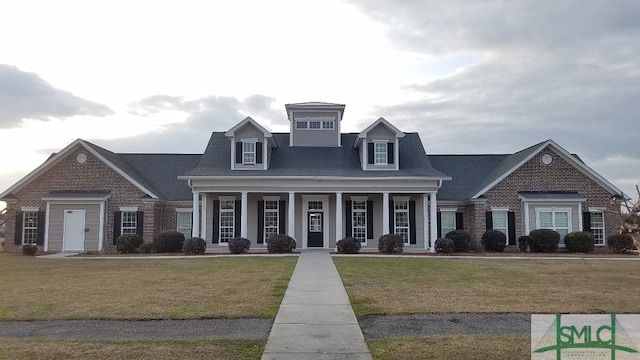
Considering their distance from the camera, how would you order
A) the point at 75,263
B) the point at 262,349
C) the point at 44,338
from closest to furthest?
the point at 262,349, the point at 44,338, the point at 75,263

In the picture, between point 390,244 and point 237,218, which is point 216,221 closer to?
point 237,218

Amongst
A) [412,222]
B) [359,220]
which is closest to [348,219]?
[359,220]

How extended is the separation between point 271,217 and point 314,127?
589 centimetres

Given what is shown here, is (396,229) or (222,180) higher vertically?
(222,180)

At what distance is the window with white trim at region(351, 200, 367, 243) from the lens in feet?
89.8

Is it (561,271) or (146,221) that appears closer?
(561,271)

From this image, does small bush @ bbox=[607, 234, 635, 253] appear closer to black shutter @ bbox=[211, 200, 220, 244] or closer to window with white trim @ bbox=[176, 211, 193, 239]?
black shutter @ bbox=[211, 200, 220, 244]

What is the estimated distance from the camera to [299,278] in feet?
48.5

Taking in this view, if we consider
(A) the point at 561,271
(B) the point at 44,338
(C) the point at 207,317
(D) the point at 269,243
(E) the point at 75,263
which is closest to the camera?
(B) the point at 44,338

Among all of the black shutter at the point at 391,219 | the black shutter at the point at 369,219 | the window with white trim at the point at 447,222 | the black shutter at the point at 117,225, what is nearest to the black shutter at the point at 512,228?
the window with white trim at the point at 447,222

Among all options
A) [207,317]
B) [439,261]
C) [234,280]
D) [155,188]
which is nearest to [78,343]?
[207,317]

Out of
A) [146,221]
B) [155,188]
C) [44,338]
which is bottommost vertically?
[44,338]

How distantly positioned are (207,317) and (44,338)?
2.62 metres

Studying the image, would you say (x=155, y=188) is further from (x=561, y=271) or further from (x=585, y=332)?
(x=585, y=332)
